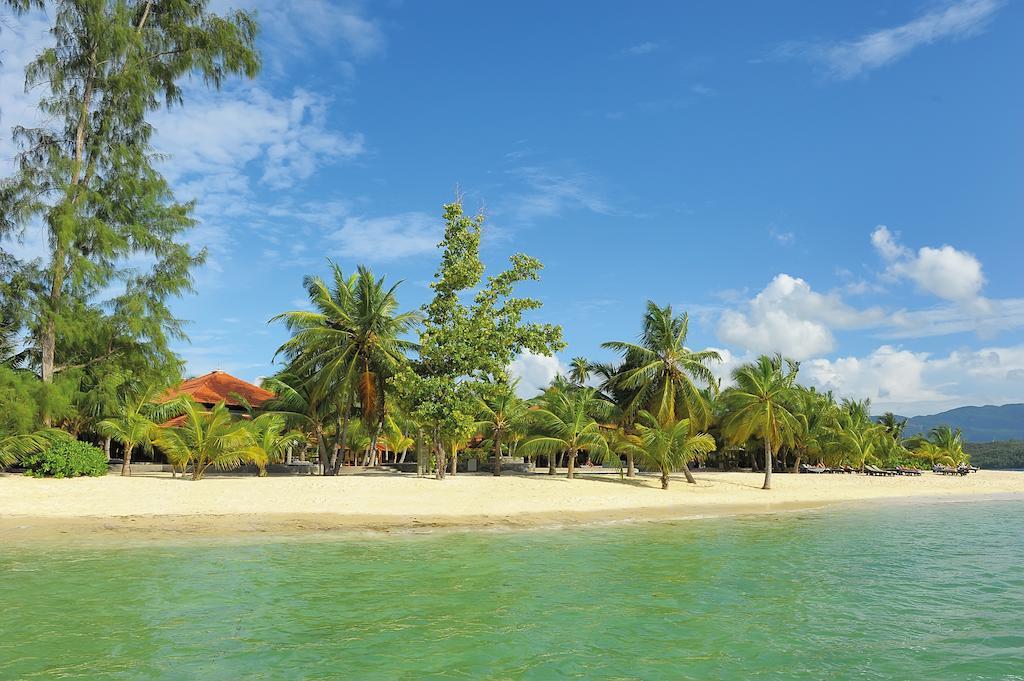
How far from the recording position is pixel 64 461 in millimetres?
19797

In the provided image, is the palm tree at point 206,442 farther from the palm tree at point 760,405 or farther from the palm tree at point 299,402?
the palm tree at point 760,405

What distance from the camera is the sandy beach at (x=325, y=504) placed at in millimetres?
15766

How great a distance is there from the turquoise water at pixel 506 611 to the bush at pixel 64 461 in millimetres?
8339

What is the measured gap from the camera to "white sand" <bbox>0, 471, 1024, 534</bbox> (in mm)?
16125

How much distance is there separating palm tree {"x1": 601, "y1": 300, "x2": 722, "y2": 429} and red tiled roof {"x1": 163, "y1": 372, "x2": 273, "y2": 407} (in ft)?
55.2

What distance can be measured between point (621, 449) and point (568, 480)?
2.74m

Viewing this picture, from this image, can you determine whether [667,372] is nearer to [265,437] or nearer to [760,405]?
[760,405]

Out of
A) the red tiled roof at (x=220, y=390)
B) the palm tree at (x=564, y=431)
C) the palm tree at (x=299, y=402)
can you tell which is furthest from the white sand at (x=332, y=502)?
the red tiled roof at (x=220, y=390)

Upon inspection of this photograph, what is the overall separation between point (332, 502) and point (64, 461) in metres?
8.21

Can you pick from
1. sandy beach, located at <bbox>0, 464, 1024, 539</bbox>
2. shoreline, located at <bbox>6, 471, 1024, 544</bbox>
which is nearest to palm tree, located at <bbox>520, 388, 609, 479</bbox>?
sandy beach, located at <bbox>0, 464, 1024, 539</bbox>

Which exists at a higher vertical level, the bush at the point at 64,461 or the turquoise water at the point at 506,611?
the bush at the point at 64,461

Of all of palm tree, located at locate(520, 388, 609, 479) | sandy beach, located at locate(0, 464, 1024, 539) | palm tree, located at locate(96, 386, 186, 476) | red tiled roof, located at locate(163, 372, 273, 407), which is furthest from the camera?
red tiled roof, located at locate(163, 372, 273, 407)

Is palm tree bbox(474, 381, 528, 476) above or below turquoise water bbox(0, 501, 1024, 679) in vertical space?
above

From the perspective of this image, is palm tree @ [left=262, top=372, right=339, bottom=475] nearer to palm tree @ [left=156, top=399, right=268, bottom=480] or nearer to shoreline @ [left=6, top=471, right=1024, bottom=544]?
palm tree @ [left=156, top=399, right=268, bottom=480]
